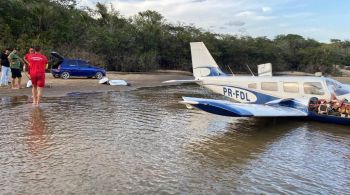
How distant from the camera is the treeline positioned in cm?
3853

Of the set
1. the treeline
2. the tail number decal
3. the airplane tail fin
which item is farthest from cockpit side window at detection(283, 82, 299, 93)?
the treeline

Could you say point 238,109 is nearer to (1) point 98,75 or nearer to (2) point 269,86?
(2) point 269,86

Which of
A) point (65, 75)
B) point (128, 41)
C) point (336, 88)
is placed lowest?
point (336, 88)

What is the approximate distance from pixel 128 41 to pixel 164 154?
1568 inches

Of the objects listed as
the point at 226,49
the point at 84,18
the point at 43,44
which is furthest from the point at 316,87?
the point at 226,49

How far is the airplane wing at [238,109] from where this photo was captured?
1130 centimetres

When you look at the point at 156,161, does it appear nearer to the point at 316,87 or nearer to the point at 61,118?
the point at 61,118

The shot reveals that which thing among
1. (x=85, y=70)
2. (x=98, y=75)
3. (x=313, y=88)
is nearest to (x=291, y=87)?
(x=313, y=88)

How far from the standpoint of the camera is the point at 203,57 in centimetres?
1983

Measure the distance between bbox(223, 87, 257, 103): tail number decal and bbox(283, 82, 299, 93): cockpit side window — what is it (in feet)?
3.84

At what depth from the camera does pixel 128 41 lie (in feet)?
157

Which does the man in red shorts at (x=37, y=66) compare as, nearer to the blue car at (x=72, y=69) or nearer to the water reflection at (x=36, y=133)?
the water reflection at (x=36, y=133)

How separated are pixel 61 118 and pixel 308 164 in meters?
7.62

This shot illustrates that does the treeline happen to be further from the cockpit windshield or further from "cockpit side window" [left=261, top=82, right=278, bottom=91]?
the cockpit windshield
